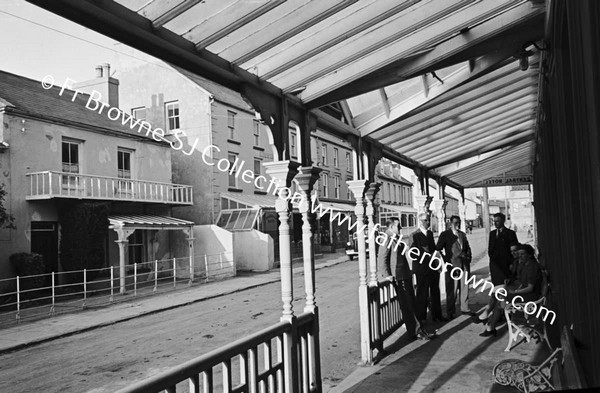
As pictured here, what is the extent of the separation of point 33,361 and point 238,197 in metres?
16.8

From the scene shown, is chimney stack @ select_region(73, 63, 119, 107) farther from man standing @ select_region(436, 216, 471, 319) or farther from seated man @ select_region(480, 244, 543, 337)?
seated man @ select_region(480, 244, 543, 337)

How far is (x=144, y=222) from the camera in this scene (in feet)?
60.6

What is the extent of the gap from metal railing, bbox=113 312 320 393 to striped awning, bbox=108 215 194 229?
549 inches

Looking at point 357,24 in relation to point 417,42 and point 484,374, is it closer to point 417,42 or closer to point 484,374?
point 417,42

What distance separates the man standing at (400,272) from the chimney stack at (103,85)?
1816 centimetres

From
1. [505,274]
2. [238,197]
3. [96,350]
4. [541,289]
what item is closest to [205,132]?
[238,197]

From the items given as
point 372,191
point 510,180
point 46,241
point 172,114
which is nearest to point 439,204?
point 510,180

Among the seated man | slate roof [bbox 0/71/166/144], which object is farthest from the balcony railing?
the seated man

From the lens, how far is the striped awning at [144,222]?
57.2 feet

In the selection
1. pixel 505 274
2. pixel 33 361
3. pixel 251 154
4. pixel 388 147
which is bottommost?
pixel 33 361

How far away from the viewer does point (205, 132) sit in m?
24.3

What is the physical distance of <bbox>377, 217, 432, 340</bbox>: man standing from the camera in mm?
6996

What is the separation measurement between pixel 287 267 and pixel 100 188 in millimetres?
15572

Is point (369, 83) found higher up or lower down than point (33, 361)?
higher up
